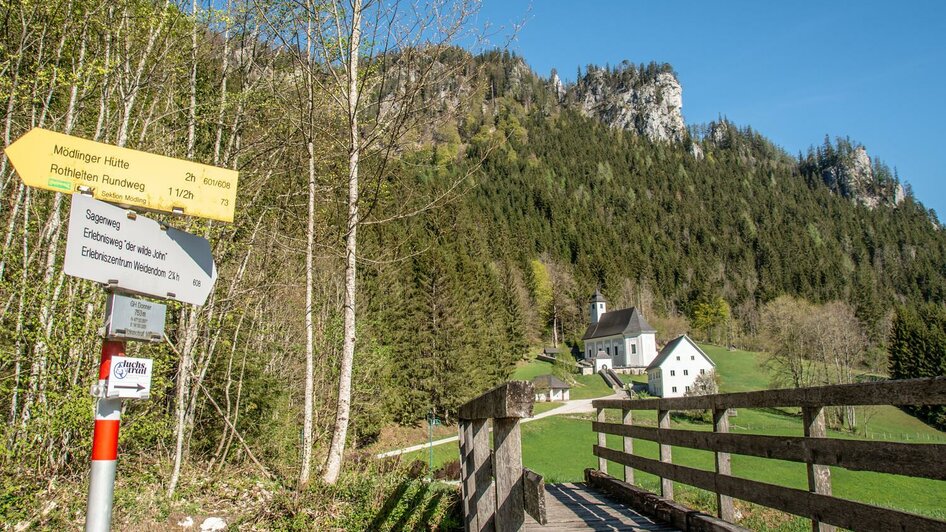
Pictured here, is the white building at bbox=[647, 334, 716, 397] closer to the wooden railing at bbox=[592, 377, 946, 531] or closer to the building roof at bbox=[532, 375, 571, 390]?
the building roof at bbox=[532, 375, 571, 390]

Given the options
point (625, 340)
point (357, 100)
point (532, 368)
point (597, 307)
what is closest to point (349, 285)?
point (357, 100)

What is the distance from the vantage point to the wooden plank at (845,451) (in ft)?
9.26

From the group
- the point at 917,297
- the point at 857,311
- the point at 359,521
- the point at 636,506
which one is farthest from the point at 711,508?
the point at 917,297

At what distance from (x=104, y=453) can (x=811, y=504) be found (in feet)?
12.4

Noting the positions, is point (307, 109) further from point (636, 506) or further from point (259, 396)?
point (636, 506)

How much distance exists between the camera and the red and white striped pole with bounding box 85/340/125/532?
2.63m

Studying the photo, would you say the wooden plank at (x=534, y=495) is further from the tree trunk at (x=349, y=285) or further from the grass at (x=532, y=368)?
the grass at (x=532, y=368)

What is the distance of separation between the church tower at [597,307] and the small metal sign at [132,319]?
95460 millimetres

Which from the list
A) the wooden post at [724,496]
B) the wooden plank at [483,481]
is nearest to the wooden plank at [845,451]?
the wooden post at [724,496]

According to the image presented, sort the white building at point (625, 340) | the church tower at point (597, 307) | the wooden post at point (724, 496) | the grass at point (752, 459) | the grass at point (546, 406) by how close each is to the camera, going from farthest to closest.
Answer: the church tower at point (597, 307) → the white building at point (625, 340) → the grass at point (546, 406) → the grass at point (752, 459) → the wooden post at point (724, 496)

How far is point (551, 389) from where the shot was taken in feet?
191

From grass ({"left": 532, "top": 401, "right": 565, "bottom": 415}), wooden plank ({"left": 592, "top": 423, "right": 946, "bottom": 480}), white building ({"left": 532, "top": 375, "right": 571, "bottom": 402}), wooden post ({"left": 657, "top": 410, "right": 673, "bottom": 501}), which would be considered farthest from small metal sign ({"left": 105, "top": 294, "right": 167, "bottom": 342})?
white building ({"left": 532, "top": 375, "right": 571, "bottom": 402})

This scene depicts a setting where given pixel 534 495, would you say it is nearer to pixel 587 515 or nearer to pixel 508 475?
pixel 508 475

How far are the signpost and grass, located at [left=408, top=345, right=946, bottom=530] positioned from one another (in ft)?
18.4
